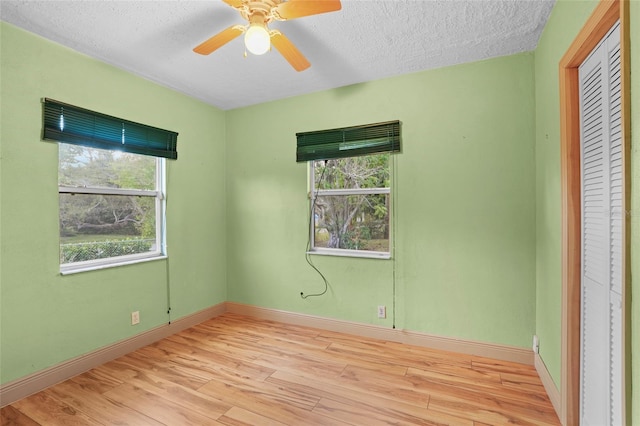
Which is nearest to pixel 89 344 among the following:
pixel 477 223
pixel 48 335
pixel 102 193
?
pixel 48 335

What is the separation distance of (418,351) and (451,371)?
0.37 meters

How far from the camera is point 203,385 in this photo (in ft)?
7.13

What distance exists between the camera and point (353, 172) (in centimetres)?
310

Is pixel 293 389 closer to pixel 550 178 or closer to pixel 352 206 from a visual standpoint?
pixel 352 206

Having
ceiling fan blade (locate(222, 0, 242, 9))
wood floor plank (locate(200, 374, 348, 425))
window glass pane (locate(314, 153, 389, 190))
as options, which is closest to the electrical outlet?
wood floor plank (locate(200, 374, 348, 425))

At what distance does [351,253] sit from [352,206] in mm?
493

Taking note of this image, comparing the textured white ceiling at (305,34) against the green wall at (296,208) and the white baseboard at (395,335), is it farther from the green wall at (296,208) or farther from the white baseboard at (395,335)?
the white baseboard at (395,335)

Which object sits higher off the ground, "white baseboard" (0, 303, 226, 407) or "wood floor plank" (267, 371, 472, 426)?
"white baseboard" (0, 303, 226, 407)

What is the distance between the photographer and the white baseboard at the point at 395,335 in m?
2.46

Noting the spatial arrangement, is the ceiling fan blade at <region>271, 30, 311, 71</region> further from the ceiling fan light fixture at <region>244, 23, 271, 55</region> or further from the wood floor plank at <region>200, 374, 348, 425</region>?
the wood floor plank at <region>200, 374, 348, 425</region>

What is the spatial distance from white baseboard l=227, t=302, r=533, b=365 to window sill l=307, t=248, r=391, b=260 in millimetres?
685

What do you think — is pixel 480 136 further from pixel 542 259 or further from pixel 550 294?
pixel 550 294

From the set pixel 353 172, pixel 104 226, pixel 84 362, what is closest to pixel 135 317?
pixel 84 362

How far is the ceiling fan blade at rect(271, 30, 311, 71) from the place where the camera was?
5.69 feet
